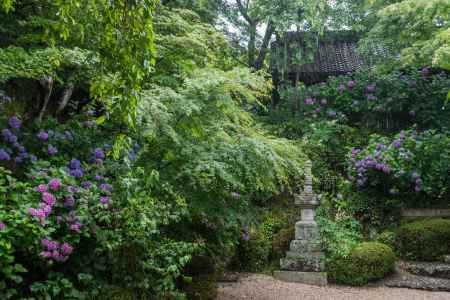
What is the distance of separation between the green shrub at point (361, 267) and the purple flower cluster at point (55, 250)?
4863 mm

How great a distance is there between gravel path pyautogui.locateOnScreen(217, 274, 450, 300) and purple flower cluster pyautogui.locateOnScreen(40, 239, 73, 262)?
268cm

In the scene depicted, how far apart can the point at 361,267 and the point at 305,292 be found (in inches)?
49.1

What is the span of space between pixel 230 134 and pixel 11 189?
94.0 inches

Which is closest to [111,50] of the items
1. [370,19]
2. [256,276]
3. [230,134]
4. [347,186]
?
[230,134]

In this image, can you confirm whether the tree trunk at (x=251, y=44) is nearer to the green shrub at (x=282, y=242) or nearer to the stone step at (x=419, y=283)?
the green shrub at (x=282, y=242)

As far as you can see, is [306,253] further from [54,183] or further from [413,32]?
[413,32]

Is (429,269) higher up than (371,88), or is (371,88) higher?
(371,88)

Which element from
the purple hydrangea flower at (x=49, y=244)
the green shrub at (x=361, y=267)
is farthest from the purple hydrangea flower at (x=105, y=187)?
the green shrub at (x=361, y=267)

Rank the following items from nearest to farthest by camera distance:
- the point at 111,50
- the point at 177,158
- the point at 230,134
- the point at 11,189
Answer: the point at 111,50 → the point at 11,189 → the point at 177,158 → the point at 230,134

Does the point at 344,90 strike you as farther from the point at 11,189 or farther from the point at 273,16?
the point at 11,189

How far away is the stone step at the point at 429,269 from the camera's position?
7.28m

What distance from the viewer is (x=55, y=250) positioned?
3.38 meters

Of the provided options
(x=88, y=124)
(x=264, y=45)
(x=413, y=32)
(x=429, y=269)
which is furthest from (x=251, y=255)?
(x=264, y=45)

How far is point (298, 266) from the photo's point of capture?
7.35 meters
